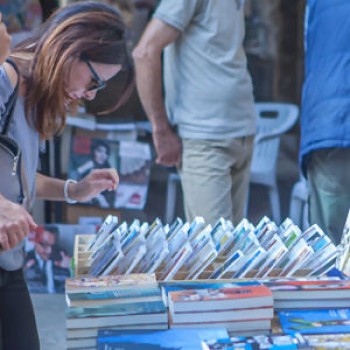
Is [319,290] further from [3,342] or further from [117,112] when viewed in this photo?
[117,112]

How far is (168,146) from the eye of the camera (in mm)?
2947

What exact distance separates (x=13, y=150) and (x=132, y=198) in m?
2.45

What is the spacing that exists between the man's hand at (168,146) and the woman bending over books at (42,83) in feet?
2.95

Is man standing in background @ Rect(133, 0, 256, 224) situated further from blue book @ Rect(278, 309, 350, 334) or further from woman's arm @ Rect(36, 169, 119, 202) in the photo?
blue book @ Rect(278, 309, 350, 334)

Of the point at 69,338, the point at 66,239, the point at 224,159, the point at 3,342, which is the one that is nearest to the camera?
the point at 69,338

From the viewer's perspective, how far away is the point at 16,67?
181 cm

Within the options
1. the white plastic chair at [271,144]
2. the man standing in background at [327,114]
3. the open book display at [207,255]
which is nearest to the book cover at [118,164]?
the white plastic chair at [271,144]

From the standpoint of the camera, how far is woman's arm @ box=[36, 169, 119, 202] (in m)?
2.16

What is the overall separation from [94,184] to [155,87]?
33.6 inches

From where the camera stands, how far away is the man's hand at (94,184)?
215 centimetres

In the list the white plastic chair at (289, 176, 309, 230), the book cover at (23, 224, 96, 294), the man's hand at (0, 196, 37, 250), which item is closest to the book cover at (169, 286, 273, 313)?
the man's hand at (0, 196, 37, 250)

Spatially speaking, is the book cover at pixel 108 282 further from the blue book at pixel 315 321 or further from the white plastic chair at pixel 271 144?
the white plastic chair at pixel 271 144

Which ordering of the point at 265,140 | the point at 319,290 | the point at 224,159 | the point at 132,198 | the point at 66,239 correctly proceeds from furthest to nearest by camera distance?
the point at 265,140, the point at 132,198, the point at 66,239, the point at 224,159, the point at 319,290

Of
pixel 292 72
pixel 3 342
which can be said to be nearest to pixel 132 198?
pixel 292 72
